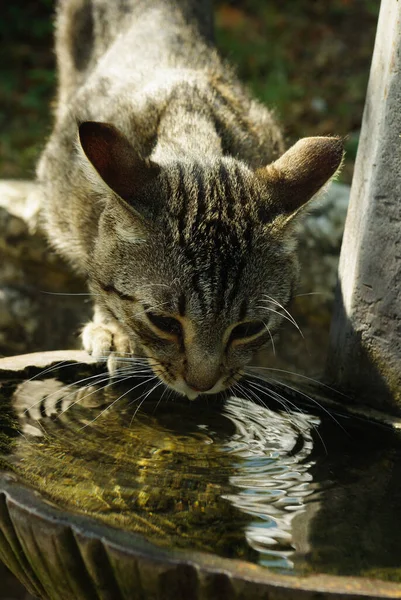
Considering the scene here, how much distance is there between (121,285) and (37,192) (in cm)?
221

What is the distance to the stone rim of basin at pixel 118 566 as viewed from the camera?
1924 millimetres

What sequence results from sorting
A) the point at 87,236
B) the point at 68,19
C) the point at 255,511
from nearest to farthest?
the point at 255,511
the point at 87,236
the point at 68,19

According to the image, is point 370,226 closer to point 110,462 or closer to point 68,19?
point 110,462

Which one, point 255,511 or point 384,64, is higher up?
point 384,64

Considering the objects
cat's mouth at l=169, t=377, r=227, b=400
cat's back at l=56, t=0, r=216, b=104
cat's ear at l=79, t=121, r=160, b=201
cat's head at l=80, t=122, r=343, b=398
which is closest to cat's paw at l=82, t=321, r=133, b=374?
cat's head at l=80, t=122, r=343, b=398

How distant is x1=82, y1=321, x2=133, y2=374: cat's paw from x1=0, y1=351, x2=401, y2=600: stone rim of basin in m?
1.31

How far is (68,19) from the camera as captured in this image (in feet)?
20.2

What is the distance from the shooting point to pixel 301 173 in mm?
3367

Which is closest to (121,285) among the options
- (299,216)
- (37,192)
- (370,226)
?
(299,216)

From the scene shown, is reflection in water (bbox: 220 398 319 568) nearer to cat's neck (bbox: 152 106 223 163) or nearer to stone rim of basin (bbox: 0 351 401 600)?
stone rim of basin (bbox: 0 351 401 600)

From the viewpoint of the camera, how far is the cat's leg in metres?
3.61

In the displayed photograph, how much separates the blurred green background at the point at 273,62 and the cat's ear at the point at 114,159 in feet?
14.9

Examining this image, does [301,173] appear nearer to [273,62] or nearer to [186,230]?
[186,230]

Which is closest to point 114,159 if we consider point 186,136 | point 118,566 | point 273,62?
point 186,136
